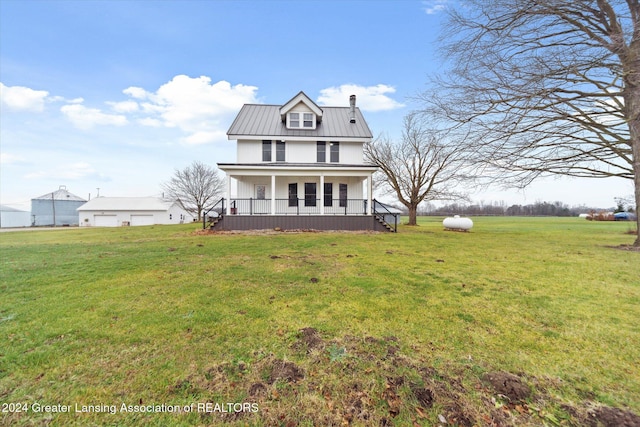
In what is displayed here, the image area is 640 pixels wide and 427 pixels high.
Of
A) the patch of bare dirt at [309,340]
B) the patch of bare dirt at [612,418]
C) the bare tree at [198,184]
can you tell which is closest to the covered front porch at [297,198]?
the patch of bare dirt at [309,340]

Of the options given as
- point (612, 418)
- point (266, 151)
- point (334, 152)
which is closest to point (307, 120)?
point (334, 152)

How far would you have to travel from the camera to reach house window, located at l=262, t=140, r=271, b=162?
17.8 meters

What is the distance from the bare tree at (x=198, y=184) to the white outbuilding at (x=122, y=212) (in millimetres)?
4235

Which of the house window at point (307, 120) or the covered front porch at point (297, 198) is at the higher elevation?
the house window at point (307, 120)

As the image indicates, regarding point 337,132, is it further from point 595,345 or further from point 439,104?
point 595,345

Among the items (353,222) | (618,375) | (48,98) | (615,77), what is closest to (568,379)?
(618,375)

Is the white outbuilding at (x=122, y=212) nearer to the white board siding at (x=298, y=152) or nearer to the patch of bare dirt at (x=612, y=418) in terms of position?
the white board siding at (x=298, y=152)

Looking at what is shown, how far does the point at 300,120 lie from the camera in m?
18.4

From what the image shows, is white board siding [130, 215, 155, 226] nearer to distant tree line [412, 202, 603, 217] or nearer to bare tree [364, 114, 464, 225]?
bare tree [364, 114, 464, 225]

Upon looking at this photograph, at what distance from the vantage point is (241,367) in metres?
2.65

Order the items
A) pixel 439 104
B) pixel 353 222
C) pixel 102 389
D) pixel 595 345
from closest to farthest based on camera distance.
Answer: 1. pixel 102 389
2. pixel 595 345
3. pixel 439 104
4. pixel 353 222

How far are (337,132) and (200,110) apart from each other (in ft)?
51.6

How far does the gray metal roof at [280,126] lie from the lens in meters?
17.8

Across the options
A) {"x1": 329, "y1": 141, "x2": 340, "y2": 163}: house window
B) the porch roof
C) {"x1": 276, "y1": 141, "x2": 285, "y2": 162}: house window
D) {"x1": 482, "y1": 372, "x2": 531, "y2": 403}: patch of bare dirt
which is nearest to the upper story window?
{"x1": 276, "y1": 141, "x2": 285, "y2": 162}: house window
